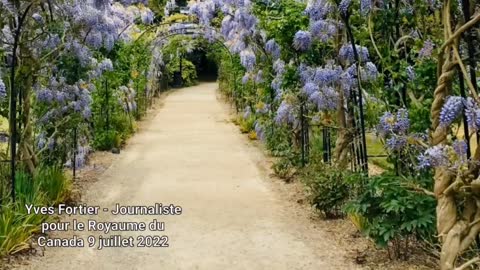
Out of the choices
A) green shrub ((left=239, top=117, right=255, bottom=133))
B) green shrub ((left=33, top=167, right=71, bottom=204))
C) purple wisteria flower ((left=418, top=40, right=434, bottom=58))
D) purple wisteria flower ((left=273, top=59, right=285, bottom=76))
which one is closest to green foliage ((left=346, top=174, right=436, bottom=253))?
purple wisteria flower ((left=418, top=40, right=434, bottom=58))

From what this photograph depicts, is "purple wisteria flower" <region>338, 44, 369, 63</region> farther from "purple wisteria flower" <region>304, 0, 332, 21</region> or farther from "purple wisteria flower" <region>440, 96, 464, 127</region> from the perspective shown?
"purple wisteria flower" <region>440, 96, 464, 127</region>

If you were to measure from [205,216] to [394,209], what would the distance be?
2.46 meters

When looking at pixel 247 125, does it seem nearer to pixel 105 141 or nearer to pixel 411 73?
pixel 105 141

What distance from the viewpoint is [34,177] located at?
5.91 meters

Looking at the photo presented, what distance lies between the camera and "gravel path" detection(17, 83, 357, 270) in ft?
15.1

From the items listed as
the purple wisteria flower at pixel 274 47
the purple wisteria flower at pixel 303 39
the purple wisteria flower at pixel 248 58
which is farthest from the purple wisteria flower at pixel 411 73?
the purple wisteria flower at pixel 248 58

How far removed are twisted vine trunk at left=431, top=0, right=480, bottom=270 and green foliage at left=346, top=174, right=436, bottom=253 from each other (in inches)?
9.9

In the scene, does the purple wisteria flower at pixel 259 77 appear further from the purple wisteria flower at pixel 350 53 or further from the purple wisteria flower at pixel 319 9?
the purple wisteria flower at pixel 350 53

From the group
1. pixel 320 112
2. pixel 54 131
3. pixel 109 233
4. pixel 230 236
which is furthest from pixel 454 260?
pixel 54 131

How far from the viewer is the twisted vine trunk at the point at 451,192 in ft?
11.6

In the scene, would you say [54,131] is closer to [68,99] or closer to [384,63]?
[68,99]

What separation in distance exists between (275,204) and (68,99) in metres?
2.77

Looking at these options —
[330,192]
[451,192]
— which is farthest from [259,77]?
[451,192]

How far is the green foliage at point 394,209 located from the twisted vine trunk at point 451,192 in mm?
252
